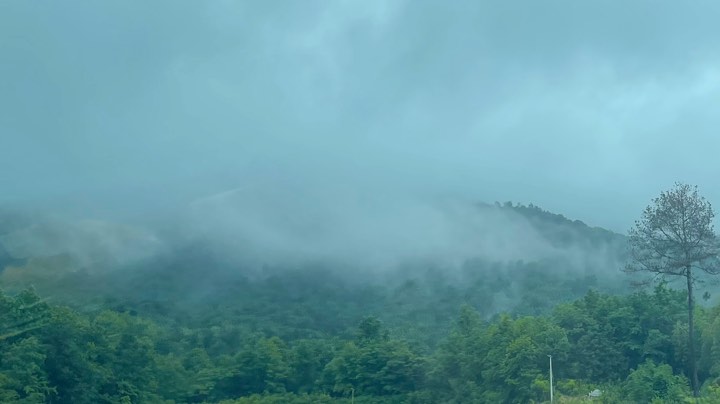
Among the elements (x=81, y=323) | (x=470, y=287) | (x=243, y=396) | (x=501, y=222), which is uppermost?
(x=501, y=222)

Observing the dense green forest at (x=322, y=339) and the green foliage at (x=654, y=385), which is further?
the dense green forest at (x=322, y=339)

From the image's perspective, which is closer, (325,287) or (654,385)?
(654,385)

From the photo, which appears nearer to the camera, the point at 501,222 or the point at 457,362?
the point at 457,362

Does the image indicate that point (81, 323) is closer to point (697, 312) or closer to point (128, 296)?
point (128, 296)

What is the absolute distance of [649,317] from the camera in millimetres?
A: 42562

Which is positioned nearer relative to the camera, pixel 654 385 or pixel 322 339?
pixel 654 385

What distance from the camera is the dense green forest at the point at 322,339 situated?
137 feet

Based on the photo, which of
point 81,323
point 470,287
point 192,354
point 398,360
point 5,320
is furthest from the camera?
point 470,287

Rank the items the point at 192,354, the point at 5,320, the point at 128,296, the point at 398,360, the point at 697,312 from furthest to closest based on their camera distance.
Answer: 1. the point at 128,296
2. the point at 192,354
3. the point at 398,360
4. the point at 5,320
5. the point at 697,312

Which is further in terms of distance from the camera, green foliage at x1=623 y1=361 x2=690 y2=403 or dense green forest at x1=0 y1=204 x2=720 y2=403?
dense green forest at x1=0 y1=204 x2=720 y2=403

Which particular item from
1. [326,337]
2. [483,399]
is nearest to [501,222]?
[326,337]

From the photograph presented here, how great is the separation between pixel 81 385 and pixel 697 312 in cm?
3311

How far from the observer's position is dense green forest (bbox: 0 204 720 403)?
41844mm

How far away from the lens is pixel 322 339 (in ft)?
236
